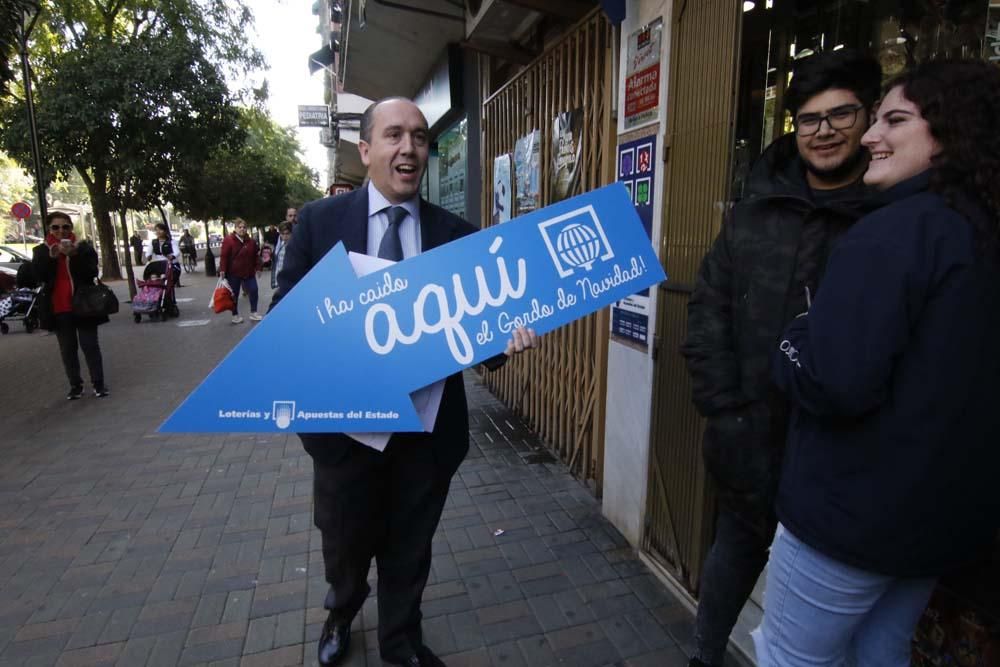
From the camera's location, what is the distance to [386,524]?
7.50 ft

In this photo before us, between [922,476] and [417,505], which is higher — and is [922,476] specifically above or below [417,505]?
above

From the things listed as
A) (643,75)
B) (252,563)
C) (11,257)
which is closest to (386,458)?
(252,563)

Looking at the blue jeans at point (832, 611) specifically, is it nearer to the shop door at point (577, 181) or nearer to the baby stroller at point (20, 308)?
the shop door at point (577, 181)

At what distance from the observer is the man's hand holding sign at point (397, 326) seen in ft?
5.93

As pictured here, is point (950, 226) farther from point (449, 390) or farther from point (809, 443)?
point (449, 390)

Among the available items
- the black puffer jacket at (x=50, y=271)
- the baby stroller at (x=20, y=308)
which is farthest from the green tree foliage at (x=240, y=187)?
the black puffer jacket at (x=50, y=271)

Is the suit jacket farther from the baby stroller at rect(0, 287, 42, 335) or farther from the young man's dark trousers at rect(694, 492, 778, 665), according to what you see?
the baby stroller at rect(0, 287, 42, 335)

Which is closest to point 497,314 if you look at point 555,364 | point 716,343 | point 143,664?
point 716,343

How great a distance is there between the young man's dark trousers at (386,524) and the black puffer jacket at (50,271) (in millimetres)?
5006

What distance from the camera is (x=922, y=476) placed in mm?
1211

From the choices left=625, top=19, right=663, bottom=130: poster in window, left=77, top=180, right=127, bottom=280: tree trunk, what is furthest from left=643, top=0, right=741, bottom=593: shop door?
left=77, top=180, right=127, bottom=280: tree trunk

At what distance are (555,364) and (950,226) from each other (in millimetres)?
3439

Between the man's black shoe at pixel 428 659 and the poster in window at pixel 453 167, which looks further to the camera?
the poster in window at pixel 453 167

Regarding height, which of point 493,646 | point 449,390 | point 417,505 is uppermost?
point 449,390
